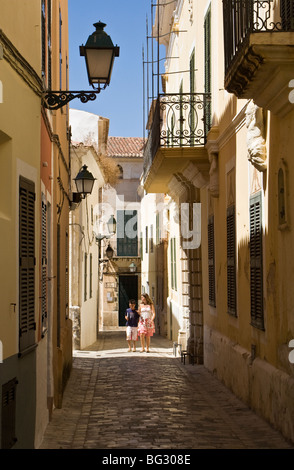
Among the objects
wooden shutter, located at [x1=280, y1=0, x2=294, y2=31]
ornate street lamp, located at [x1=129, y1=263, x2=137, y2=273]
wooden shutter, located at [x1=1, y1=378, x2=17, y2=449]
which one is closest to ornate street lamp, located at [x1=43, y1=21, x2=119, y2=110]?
wooden shutter, located at [x1=280, y1=0, x2=294, y2=31]

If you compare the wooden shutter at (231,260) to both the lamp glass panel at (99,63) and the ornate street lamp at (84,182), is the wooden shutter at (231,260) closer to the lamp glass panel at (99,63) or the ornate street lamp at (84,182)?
the ornate street lamp at (84,182)

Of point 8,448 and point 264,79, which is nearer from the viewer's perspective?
point 8,448

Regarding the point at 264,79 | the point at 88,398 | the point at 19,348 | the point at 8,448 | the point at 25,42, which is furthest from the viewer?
the point at 88,398

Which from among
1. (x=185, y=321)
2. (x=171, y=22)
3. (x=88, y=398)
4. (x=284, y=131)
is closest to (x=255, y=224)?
(x=284, y=131)

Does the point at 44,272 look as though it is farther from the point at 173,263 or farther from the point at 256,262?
the point at 173,263

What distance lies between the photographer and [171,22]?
21750mm

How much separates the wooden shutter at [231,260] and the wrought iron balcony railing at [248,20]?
11.3 feet

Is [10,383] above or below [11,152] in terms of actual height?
below

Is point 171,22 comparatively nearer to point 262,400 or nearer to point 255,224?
point 255,224

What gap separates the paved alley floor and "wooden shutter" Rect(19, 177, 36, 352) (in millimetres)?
1787

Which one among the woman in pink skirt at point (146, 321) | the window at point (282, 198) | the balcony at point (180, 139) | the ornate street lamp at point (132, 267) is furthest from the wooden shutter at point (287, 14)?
the ornate street lamp at point (132, 267)

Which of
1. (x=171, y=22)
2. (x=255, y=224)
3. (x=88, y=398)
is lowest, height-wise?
(x=88, y=398)

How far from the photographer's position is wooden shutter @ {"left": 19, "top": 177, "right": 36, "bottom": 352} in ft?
23.7

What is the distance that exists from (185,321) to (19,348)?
12500 mm
